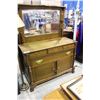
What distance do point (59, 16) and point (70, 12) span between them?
3.26 ft

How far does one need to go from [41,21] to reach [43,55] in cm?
72

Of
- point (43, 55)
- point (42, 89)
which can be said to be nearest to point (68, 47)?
point (43, 55)

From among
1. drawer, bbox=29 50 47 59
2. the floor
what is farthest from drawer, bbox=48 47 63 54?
the floor

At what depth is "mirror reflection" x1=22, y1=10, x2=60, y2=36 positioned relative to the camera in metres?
2.52

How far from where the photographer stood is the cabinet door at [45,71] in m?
2.41

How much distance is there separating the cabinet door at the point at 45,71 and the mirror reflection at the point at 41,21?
636 mm

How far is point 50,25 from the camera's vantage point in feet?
9.24

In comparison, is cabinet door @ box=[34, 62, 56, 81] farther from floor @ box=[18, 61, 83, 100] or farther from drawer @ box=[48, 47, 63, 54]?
drawer @ box=[48, 47, 63, 54]

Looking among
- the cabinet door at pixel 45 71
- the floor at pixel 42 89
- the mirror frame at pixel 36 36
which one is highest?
the mirror frame at pixel 36 36

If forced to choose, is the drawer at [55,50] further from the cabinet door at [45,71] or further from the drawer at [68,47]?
the cabinet door at [45,71]

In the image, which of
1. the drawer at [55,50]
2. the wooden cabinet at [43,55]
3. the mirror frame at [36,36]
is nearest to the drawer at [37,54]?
the wooden cabinet at [43,55]

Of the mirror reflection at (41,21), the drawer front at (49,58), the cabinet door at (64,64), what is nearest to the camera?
the drawer front at (49,58)
